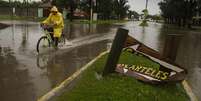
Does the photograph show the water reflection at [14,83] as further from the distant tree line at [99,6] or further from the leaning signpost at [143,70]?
the distant tree line at [99,6]

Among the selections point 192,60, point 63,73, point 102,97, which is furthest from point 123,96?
point 192,60

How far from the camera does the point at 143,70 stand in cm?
963

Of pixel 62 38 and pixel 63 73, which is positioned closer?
pixel 63 73

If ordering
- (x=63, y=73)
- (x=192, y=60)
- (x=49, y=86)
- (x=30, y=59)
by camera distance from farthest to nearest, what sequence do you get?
(x=192, y=60)
(x=30, y=59)
(x=63, y=73)
(x=49, y=86)

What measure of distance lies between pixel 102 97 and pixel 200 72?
5.53 metres

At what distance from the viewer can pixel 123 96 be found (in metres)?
7.51

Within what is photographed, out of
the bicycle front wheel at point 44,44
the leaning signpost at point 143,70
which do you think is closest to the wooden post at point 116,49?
the leaning signpost at point 143,70

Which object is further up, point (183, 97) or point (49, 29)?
point (49, 29)

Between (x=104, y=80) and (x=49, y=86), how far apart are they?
122cm

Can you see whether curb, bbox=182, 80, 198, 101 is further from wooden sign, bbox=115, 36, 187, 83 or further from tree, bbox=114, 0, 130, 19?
tree, bbox=114, 0, 130, 19

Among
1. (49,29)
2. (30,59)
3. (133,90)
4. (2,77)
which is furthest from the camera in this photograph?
(49,29)

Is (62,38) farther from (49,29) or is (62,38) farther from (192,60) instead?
(192,60)

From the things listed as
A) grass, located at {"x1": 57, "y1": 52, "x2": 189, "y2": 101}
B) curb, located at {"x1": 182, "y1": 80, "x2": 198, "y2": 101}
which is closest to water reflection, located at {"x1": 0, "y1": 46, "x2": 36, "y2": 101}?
grass, located at {"x1": 57, "y1": 52, "x2": 189, "y2": 101}

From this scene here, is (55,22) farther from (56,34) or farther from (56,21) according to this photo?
(56,34)
